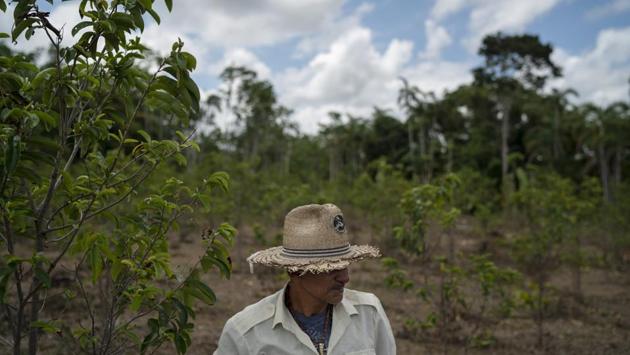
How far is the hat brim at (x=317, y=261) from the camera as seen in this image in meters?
2.01

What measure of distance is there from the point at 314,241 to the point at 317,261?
0.26 ft

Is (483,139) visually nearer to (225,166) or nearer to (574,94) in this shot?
(574,94)

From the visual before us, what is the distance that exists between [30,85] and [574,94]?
36.4 meters

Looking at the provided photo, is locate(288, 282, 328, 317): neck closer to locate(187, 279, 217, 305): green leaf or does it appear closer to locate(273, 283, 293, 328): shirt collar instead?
locate(273, 283, 293, 328): shirt collar

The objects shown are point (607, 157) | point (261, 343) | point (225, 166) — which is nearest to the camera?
point (261, 343)

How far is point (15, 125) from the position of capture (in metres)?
1.88

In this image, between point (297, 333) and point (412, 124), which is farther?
point (412, 124)

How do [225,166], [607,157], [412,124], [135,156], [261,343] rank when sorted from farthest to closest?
[412,124] < [607,157] < [225,166] < [135,156] < [261,343]

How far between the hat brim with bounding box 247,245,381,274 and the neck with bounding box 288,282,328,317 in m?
0.12

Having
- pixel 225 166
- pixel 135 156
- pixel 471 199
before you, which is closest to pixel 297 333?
pixel 135 156

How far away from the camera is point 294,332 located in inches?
81.9

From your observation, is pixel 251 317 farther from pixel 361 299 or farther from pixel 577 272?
pixel 577 272

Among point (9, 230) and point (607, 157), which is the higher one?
point (607, 157)

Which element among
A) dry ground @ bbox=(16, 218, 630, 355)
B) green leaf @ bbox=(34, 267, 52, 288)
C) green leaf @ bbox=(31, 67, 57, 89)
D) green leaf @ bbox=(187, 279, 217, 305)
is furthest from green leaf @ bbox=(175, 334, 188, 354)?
dry ground @ bbox=(16, 218, 630, 355)
